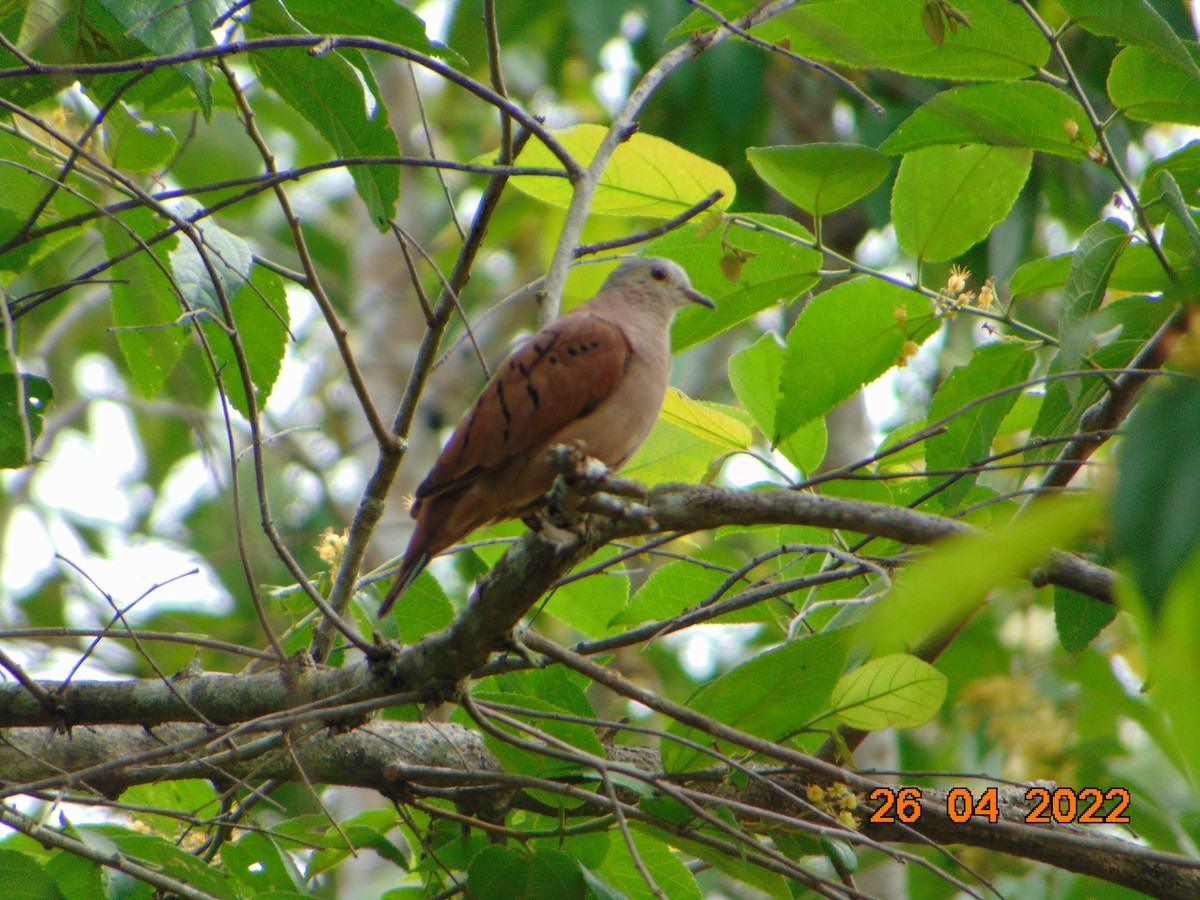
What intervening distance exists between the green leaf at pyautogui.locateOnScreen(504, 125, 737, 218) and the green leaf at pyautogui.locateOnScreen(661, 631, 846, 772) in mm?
1353

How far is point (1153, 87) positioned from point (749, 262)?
1.14 meters

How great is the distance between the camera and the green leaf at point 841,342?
306 cm

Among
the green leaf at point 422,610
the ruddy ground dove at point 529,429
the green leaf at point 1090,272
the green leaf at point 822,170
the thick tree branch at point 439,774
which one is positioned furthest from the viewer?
the green leaf at point 422,610

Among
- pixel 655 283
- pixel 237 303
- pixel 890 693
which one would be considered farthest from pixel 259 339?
pixel 890 693

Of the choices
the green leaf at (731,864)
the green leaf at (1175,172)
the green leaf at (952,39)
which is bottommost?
the green leaf at (731,864)

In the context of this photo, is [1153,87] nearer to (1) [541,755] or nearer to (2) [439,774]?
(1) [541,755]

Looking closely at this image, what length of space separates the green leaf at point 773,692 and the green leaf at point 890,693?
68 millimetres

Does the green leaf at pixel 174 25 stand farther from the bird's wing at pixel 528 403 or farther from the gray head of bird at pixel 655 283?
the gray head of bird at pixel 655 283

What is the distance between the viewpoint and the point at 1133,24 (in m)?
2.32

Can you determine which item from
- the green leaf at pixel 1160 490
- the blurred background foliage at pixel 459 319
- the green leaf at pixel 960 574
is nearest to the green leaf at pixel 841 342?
the blurred background foliage at pixel 459 319

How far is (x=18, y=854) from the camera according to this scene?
258cm

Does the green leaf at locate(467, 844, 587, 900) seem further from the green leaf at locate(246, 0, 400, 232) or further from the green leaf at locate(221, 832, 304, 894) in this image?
the green leaf at locate(246, 0, 400, 232)

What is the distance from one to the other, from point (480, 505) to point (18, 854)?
148 cm

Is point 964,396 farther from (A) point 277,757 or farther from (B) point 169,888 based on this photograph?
(B) point 169,888
